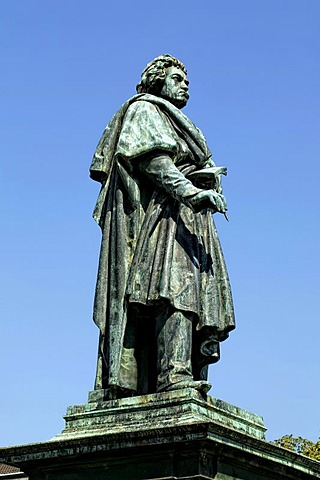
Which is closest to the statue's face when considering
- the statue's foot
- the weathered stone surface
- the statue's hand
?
the statue's hand

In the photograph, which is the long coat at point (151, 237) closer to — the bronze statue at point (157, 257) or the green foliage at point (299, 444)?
the bronze statue at point (157, 257)

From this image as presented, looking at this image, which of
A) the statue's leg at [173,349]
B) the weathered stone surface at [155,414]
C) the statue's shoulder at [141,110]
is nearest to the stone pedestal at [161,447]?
Result: the weathered stone surface at [155,414]

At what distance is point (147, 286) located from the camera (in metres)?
9.56

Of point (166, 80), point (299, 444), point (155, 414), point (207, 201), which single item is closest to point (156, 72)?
point (166, 80)

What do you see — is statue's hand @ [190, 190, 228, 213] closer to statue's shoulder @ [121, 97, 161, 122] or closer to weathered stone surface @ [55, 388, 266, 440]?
statue's shoulder @ [121, 97, 161, 122]

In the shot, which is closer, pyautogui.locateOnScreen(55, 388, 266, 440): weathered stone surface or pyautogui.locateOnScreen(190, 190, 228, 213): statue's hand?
pyautogui.locateOnScreen(55, 388, 266, 440): weathered stone surface

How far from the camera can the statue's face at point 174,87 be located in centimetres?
1073

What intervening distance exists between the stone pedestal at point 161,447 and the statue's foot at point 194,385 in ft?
0.27

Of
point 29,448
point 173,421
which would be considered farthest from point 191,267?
point 29,448

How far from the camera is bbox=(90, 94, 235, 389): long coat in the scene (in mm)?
9523

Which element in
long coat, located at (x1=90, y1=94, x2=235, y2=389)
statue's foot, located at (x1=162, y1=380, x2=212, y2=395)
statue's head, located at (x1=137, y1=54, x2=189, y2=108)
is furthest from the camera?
statue's head, located at (x1=137, y1=54, x2=189, y2=108)

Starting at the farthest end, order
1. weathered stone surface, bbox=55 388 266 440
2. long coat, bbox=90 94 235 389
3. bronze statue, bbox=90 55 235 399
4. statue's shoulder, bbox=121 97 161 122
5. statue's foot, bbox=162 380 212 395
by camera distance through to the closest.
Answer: statue's shoulder, bbox=121 97 161 122
long coat, bbox=90 94 235 389
bronze statue, bbox=90 55 235 399
statue's foot, bbox=162 380 212 395
weathered stone surface, bbox=55 388 266 440

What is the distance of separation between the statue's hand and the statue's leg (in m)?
1.14

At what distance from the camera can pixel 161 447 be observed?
816cm
